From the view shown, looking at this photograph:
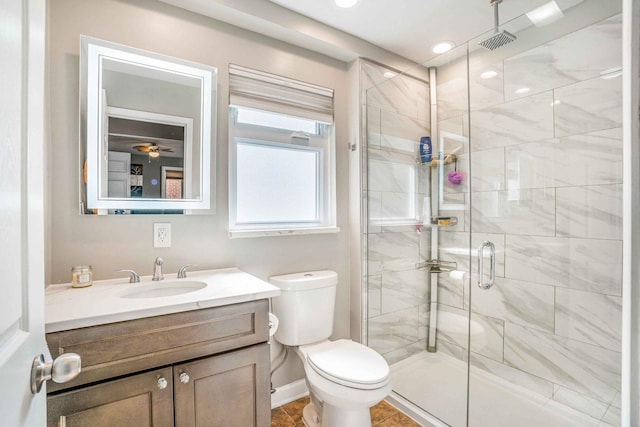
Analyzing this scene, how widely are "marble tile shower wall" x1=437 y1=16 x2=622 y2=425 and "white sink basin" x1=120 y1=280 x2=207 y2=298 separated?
5.70 feet

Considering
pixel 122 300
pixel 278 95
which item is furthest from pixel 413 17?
pixel 122 300

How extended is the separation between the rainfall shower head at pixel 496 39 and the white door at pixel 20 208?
206 centimetres

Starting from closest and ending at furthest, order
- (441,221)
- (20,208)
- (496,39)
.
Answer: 1. (20,208)
2. (496,39)
3. (441,221)

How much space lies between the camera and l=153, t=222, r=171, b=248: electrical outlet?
157cm

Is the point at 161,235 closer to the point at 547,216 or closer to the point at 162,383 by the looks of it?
the point at 162,383

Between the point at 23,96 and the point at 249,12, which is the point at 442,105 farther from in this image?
the point at 23,96

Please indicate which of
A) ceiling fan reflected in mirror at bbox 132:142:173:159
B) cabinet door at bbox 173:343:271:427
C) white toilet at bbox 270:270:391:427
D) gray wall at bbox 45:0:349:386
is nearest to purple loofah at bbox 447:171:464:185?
gray wall at bbox 45:0:349:386

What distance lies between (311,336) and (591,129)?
183 centimetres

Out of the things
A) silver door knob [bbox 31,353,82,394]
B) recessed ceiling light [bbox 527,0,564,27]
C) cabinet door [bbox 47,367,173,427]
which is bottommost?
cabinet door [bbox 47,367,173,427]

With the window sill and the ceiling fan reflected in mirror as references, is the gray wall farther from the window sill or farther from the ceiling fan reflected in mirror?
the ceiling fan reflected in mirror

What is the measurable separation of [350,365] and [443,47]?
220 cm

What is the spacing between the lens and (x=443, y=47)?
2.26 metres

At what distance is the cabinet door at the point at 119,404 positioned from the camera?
3.21ft

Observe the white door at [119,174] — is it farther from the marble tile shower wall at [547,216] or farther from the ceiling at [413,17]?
the marble tile shower wall at [547,216]
